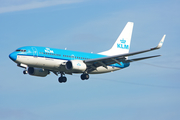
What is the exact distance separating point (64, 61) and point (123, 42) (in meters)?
18.4

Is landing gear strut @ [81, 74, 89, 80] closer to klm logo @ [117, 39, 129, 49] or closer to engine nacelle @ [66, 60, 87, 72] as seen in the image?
engine nacelle @ [66, 60, 87, 72]

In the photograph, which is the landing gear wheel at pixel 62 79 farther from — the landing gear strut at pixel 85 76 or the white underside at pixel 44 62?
the white underside at pixel 44 62

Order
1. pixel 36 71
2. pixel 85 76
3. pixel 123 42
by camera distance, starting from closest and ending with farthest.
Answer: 1. pixel 85 76
2. pixel 36 71
3. pixel 123 42

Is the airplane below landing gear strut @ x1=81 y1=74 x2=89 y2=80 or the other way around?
the other way around

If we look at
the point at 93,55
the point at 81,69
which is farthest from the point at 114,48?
the point at 81,69

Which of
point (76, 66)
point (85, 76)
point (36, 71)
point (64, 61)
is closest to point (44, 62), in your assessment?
point (64, 61)

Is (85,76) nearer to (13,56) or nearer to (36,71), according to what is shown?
(36,71)

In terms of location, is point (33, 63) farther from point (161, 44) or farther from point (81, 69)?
point (161, 44)

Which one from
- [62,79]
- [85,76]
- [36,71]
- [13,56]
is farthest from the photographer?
[62,79]

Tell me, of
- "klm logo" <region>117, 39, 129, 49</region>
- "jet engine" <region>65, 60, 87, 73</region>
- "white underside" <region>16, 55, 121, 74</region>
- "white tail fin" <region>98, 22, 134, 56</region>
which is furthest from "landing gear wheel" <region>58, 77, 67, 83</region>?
"klm logo" <region>117, 39, 129, 49</region>

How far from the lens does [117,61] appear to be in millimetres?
70250

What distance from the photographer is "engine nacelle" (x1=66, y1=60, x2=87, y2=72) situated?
223ft

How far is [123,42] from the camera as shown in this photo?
82500 mm

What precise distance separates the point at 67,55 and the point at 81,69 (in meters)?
3.39
